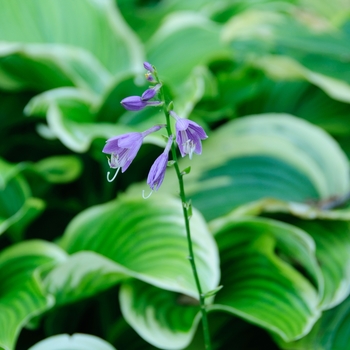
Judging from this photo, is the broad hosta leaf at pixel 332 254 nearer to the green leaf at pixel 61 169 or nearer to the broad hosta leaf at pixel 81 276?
the broad hosta leaf at pixel 81 276

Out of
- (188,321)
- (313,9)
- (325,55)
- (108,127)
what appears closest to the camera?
(188,321)

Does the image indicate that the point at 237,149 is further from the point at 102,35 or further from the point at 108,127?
the point at 102,35

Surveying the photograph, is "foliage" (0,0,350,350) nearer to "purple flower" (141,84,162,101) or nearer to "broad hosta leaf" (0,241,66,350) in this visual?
"broad hosta leaf" (0,241,66,350)

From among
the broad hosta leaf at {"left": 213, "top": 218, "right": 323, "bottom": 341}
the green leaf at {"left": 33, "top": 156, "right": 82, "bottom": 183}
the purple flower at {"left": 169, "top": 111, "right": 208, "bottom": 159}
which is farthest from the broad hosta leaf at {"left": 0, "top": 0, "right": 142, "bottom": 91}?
the purple flower at {"left": 169, "top": 111, "right": 208, "bottom": 159}

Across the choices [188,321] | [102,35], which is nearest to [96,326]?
[188,321]

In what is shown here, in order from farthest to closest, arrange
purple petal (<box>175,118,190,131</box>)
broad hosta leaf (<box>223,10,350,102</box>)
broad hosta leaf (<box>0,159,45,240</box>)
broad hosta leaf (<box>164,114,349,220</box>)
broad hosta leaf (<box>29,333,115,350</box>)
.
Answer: broad hosta leaf (<box>223,10,350,102</box>), broad hosta leaf (<box>164,114,349,220</box>), broad hosta leaf (<box>0,159,45,240</box>), broad hosta leaf (<box>29,333,115,350</box>), purple petal (<box>175,118,190,131</box>)

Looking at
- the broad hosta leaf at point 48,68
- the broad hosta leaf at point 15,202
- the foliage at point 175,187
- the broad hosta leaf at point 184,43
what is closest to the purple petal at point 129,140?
the foliage at point 175,187

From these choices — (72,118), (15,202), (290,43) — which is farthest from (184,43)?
(15,202)
